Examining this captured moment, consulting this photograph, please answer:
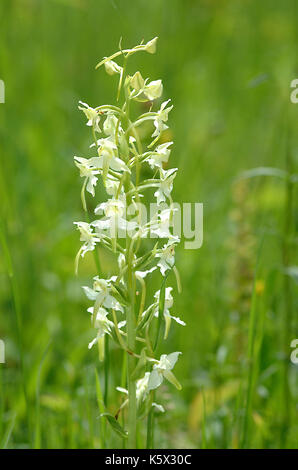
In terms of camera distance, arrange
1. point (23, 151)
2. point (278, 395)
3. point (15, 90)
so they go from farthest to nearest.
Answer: point (15, 90) → point (23, 151) → point (278, 395)

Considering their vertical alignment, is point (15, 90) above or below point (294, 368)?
above

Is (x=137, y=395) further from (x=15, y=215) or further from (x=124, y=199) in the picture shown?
(x=15, y=215)

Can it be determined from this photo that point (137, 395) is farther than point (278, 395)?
No

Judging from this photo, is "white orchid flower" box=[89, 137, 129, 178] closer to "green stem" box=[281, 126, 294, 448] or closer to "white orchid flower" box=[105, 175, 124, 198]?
"white orchid flower" box=[105, 175, 124, 198]

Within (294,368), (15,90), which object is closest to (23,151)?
(15,90)

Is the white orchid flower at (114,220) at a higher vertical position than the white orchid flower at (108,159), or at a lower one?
lower

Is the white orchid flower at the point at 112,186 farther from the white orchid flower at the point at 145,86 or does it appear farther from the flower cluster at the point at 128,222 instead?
the white orchid flower at the point at 145,86

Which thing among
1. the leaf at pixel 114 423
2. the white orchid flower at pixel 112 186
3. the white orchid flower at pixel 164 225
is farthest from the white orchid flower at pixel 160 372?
the white orchid flower at pixel 112 186

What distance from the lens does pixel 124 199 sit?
4.48ft

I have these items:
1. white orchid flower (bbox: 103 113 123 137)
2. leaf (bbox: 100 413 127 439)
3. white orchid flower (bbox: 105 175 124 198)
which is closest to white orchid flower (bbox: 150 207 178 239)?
white orchid flower (bbox: 105 175 124 198)

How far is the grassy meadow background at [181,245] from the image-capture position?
2121mm

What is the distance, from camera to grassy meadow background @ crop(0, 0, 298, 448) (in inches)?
83.5

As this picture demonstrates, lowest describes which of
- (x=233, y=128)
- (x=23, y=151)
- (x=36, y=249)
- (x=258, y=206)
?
(x=36, y=249)
